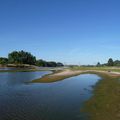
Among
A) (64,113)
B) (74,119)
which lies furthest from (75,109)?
(74,119)

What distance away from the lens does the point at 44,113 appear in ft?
68.5

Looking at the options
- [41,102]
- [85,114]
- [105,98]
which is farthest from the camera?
[105,98]

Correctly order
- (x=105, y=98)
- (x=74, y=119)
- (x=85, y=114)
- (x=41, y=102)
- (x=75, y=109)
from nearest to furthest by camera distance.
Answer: (x=74, y=119) → (x=85, y=114) → (x=75, y=109) → (x=41, y=102) → (x=105, y=98)

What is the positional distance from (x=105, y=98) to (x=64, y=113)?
371 inches

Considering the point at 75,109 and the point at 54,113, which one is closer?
the point at 54,113

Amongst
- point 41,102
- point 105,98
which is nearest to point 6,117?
point 41,102

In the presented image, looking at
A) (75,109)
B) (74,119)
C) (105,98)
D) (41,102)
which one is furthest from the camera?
(105,98)

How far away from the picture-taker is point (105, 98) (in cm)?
2867

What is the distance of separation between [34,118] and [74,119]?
11.0ft

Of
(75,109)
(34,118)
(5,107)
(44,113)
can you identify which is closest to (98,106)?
(75,109)

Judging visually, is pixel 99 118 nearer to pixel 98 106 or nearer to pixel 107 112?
pixel 107 112

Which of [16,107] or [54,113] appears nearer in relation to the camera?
[54,113]

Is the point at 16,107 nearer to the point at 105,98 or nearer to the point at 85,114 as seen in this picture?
the point at 85,114

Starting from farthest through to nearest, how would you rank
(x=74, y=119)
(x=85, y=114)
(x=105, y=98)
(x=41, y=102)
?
(x=105, y=98)
(x=41, y=102)
(x=85, y=114)
(x=74, y=119)
